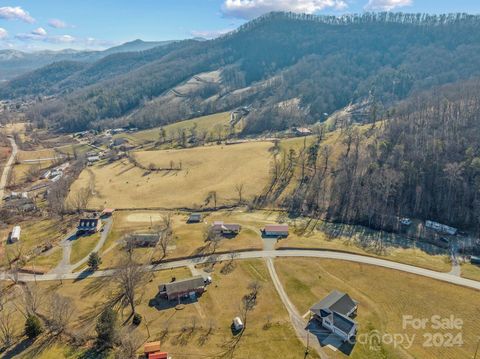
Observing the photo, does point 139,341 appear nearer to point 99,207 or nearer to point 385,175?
point 99,207

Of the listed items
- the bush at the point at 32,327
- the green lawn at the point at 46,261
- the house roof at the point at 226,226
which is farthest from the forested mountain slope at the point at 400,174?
the bush at the point at 32,327

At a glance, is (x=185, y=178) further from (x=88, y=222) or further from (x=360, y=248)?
(x=360, y=248)

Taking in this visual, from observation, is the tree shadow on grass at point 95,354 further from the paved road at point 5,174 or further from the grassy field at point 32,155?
the grassy field at point 32,155

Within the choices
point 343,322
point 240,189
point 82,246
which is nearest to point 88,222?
point 82,246

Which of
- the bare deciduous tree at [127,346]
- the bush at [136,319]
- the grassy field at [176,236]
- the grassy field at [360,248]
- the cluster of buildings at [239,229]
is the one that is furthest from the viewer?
the cluster of buildings at [239,229]

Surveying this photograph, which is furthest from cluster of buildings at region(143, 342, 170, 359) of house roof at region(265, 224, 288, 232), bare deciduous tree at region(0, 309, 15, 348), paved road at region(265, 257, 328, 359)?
house roof at region(265, 224, 288, 232)

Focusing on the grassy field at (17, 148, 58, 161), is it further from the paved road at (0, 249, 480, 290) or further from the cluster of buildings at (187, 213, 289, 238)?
the cluster of buildings at (187, 213, 289, 238)

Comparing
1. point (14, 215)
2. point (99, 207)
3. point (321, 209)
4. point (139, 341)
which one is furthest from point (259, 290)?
point (14, 215)
